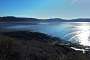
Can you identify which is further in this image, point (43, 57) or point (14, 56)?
point (43, 57)

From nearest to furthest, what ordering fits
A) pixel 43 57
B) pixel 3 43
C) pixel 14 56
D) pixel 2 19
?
pixel 14 56, pixel 43 57, pixel 3 43, pixel 2 19

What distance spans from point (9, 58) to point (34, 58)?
4.58 feet

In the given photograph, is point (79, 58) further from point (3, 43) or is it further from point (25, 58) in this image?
point (3, 43)

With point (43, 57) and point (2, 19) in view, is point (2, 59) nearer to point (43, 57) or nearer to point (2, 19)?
point (43, 57)

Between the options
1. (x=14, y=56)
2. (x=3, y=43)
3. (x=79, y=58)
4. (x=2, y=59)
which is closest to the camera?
(x=2, y=59)

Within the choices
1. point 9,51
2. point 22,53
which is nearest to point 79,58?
point 22,53

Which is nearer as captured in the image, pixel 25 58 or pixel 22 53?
pixel 25 58

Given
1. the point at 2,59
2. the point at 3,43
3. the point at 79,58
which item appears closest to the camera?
the point at 2,59

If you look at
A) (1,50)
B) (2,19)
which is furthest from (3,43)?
(2,19)

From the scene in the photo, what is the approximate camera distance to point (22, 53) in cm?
902

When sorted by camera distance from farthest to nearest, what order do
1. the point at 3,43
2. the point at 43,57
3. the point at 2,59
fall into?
the point at 3,43 < the point at 43,57 < the point at 2,59

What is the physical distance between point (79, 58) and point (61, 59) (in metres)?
0.84

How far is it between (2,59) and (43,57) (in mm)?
2520

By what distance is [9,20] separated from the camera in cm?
15875
